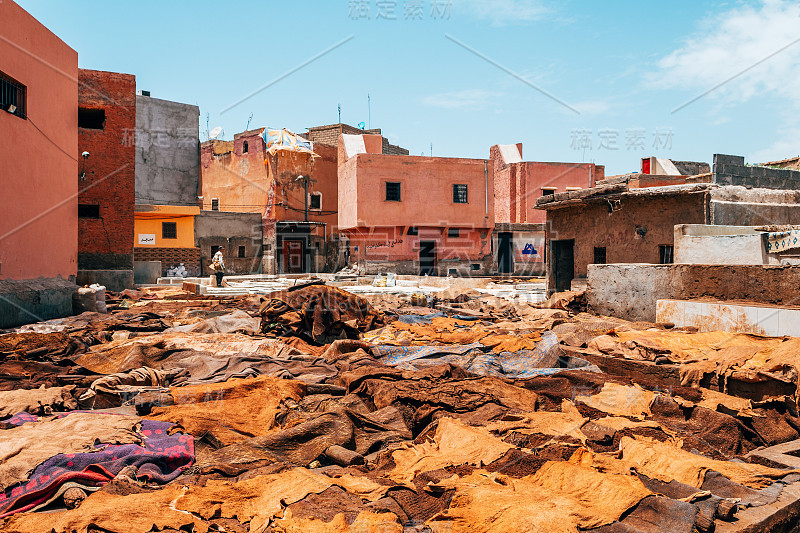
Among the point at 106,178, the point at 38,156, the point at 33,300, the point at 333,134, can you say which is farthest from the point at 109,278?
the point at 333,134

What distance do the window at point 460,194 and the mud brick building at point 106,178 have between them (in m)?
16.9

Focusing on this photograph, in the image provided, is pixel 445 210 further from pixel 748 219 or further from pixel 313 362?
pixel 313 362

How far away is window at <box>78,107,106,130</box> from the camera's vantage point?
1962cm

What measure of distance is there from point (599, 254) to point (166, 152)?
30.3 m

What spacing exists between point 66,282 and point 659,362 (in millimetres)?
13164

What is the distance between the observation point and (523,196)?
3406 centimetres

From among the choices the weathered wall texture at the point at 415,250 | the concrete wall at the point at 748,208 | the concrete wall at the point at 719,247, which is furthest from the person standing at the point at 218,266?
the concrete wall at the point at 748,208

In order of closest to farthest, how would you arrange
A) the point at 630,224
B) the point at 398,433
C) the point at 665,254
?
1. the point at 398,433
2. the point at 665,254
3. the point at 630,224

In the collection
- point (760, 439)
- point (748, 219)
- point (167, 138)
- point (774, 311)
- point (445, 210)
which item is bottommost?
point (760, 439)

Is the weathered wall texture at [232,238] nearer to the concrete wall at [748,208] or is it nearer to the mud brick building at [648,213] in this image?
the mud brick building at [648,213]

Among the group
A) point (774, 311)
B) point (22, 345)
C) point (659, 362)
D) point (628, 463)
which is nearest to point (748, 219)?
point (774, 311)

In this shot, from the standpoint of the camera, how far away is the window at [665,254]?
11742mm

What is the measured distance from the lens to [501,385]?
512 cm

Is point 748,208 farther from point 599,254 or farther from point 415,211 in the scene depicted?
point 415,211
